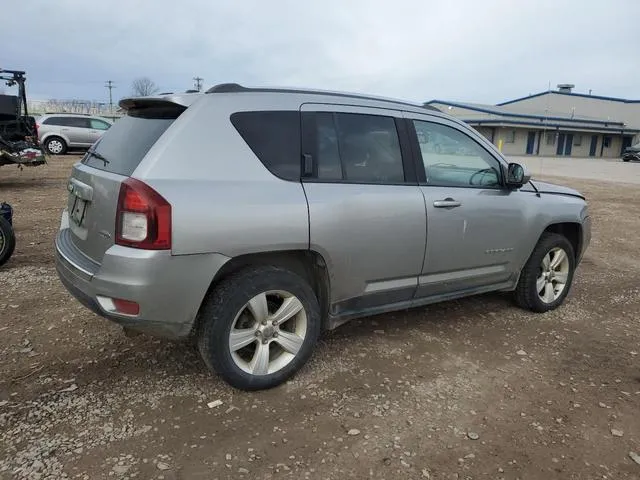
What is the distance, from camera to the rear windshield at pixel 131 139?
3.01 m

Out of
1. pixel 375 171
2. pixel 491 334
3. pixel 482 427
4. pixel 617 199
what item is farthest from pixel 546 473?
pixel 617 199

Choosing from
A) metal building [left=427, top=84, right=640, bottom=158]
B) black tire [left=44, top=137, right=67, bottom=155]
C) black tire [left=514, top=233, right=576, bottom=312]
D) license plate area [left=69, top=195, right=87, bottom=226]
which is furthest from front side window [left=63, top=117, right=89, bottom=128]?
metal building [left=427, top=84, right=640, bottom=158]

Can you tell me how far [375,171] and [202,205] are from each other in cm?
131

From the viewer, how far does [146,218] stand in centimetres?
271

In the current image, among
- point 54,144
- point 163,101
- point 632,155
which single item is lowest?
point 54,144

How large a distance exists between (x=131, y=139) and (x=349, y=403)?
6.91 feet

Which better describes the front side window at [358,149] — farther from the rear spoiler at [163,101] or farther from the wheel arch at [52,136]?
the wheel arch at [52,136]

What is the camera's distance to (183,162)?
2.87 m

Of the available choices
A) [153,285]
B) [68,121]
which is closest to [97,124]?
[68,121]

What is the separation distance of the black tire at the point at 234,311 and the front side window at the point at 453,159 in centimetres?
137

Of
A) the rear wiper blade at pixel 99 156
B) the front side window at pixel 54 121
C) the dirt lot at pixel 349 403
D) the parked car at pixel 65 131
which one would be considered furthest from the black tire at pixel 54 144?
the rear wiper blade at pixel 99 156

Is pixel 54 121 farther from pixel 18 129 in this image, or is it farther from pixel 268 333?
pixel 268 333

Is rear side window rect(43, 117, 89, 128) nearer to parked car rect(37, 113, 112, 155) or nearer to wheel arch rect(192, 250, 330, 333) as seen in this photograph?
parked car rect(37, 113, 112, 155)

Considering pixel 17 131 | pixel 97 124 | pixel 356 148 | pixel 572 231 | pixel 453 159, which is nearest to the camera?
pixel 356 148
